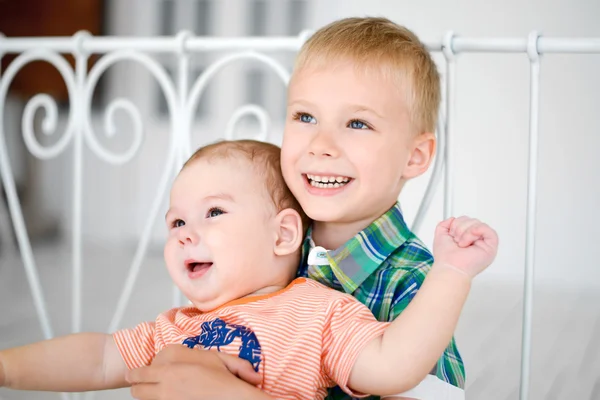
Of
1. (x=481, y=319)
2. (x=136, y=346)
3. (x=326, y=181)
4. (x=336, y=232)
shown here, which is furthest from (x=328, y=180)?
(x=481, y=319)

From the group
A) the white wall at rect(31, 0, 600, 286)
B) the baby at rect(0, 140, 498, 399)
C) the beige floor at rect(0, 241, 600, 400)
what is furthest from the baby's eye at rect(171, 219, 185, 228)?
the white wall at rect(31, 0, 600, 286)

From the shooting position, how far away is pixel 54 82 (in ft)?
17.0

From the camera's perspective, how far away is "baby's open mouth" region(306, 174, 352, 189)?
3.51 ft

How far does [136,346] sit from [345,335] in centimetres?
35

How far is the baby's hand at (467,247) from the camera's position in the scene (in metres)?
0.91

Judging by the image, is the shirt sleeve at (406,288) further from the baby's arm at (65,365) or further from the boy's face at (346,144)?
the baby's arm at (65,365)

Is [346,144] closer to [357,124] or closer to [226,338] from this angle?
[357,124]

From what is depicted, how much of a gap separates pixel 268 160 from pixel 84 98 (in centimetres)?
61

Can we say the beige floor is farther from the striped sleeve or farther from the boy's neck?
the boy's neck

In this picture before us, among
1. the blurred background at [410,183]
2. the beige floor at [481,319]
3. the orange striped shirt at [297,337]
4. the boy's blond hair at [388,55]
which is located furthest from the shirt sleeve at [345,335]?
the blurred background at [410,183]

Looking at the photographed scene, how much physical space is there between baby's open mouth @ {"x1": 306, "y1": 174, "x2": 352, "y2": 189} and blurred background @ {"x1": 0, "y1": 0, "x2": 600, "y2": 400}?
103 inches

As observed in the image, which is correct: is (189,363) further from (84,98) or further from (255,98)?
(255,98)

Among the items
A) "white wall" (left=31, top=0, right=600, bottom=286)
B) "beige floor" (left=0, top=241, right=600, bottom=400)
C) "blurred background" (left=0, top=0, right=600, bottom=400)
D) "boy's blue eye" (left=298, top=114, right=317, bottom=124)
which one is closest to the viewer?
"boy's blue eye" (left=298, top=114, right=317, bottom=124)

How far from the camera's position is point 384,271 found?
1068 mm
